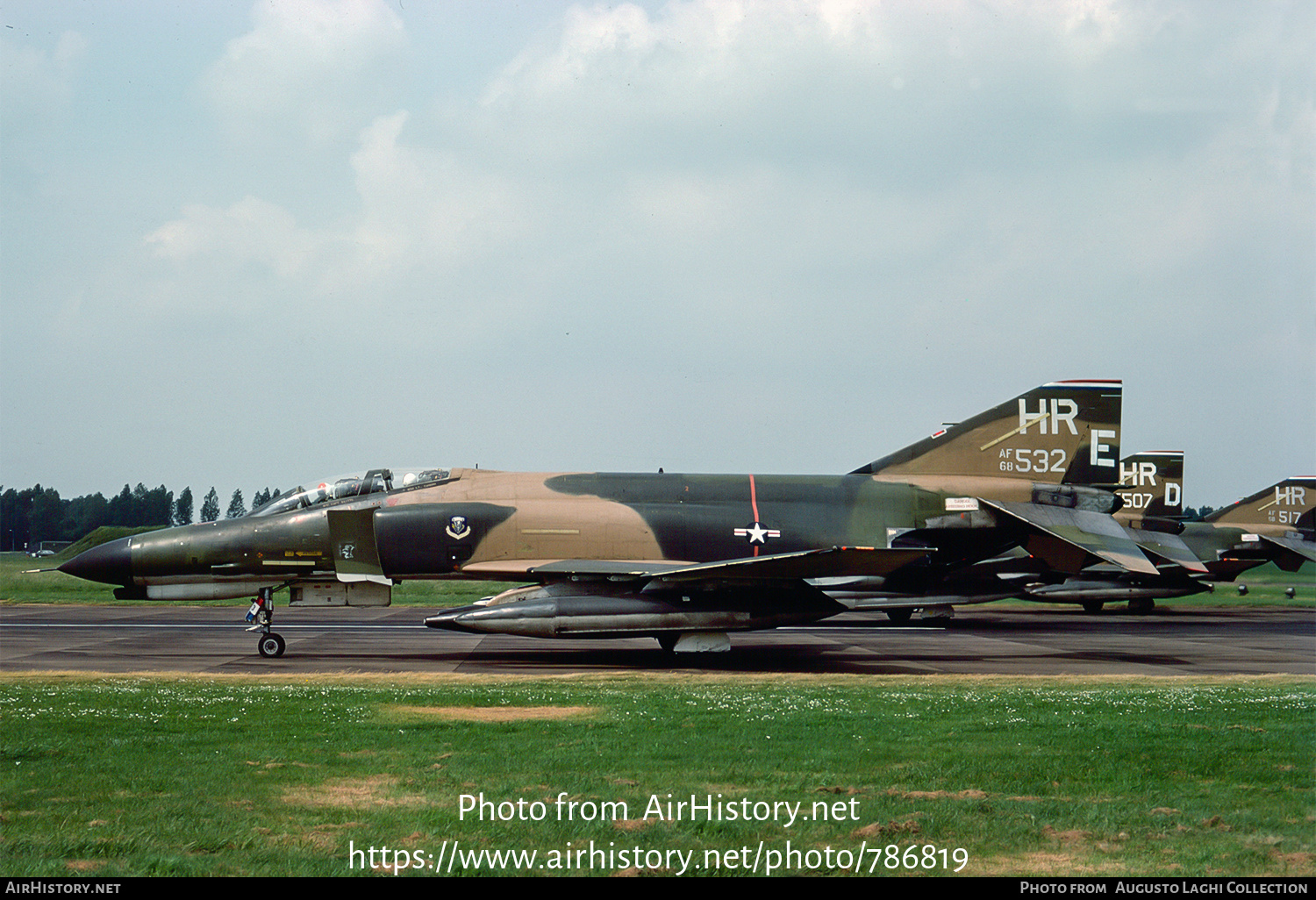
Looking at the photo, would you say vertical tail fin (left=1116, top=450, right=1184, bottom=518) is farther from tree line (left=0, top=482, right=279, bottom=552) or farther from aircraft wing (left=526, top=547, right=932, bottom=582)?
tree line (left=0, top=482, right=279, bottom=552)

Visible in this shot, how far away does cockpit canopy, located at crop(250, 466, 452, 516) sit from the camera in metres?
17.8

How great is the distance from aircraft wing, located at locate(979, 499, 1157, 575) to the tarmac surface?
1849mm

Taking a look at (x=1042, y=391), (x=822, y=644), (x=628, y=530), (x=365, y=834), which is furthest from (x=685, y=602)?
(x=365, y=834)

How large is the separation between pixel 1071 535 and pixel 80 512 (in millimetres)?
77920

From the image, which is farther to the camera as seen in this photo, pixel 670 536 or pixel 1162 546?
pixel 1162 546

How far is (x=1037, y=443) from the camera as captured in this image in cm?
1945

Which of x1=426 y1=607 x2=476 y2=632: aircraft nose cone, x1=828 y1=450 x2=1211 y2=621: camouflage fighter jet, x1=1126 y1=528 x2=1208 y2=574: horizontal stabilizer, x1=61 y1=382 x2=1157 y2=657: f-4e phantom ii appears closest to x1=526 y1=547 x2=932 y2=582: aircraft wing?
x1=61 y1=382 x2=1157 y2=657: f-4e phantom ii

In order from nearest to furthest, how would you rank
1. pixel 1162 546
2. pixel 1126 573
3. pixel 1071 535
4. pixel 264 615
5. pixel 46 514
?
1. pixel 264 615
2. pixel 1071 535
3. pixel 1162 546
4. pixel 1126 573
5. pixel 46 514

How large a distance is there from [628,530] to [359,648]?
564 centimetres

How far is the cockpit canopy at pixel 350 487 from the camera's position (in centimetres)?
1775

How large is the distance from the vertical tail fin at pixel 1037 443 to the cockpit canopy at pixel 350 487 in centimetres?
827

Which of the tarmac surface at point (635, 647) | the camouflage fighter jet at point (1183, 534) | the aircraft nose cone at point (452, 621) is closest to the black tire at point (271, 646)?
the tarmac surface at point (635, 647)

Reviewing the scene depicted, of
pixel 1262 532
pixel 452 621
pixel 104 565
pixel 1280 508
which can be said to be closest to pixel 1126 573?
pixel 1262 532

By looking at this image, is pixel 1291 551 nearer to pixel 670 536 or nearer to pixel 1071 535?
pixel 1071 535
